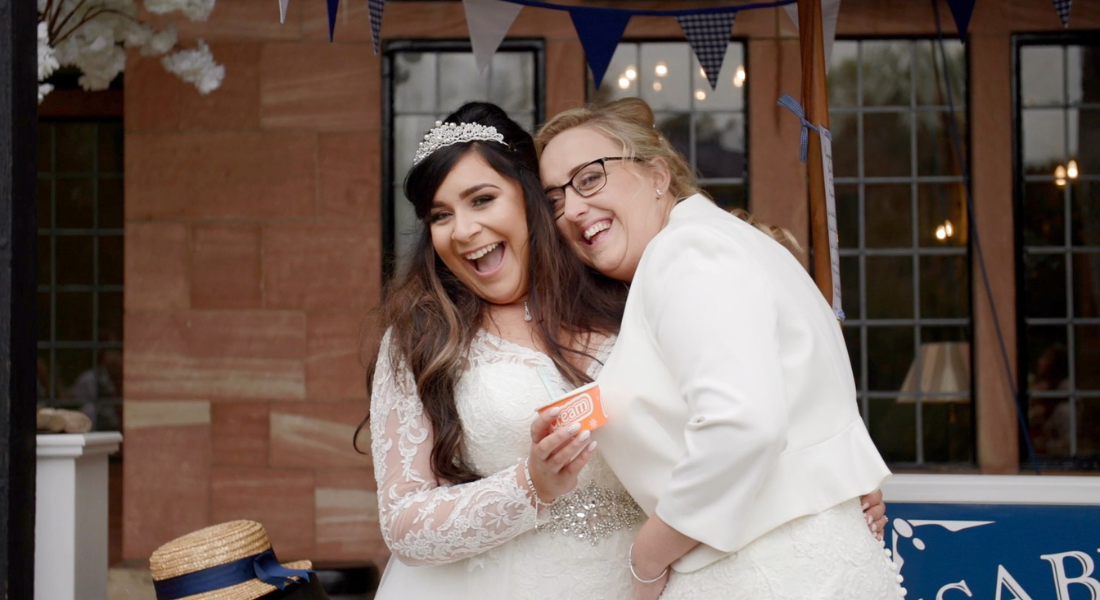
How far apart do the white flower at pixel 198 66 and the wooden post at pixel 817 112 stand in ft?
10.3

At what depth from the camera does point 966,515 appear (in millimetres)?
3268

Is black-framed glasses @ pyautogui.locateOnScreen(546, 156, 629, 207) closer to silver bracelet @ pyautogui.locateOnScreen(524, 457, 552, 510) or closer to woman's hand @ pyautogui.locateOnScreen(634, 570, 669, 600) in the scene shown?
silver bracelet @ pyautogui.locateOnScreen(524, 457, 552, 510)

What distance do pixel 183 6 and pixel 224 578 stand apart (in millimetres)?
2631

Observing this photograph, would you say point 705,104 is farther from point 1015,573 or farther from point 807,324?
point 807,324

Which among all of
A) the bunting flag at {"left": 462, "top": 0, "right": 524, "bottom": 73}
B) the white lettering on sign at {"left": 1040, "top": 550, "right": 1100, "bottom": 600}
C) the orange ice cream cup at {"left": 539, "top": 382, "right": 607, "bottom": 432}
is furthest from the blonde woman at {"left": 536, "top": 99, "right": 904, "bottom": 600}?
the bunting flag at {"left": 462, "top": 0, "right": 524, "bottom": 73}

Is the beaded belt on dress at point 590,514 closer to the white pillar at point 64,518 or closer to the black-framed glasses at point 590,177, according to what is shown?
the black-framed glasses at point 590,177

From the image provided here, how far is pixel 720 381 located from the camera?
73.2 inches

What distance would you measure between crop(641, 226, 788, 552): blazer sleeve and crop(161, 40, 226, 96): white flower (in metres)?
3.84

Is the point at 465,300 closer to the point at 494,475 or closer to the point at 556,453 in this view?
→ the point at 494,475

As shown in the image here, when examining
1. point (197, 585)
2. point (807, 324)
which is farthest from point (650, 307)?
point (197, 585)

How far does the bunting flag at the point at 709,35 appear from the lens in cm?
455

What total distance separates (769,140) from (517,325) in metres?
3.61

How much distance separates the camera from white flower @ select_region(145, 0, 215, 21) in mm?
4566

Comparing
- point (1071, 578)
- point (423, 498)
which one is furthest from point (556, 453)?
point (1071, 578)
